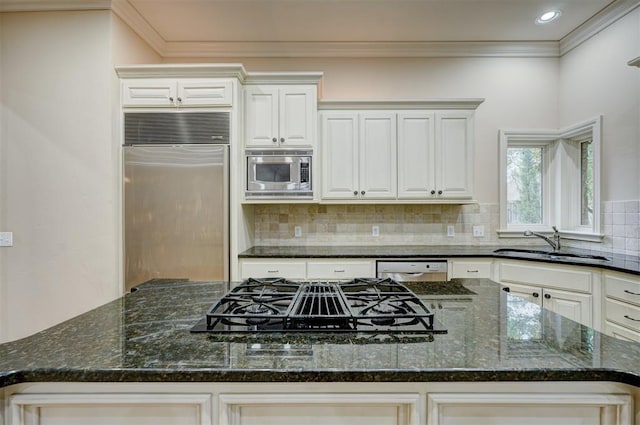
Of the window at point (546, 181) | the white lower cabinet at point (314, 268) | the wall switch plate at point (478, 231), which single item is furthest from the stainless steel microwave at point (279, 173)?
the window at point (546, 181)

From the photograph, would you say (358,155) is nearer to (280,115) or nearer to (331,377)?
(280,115)

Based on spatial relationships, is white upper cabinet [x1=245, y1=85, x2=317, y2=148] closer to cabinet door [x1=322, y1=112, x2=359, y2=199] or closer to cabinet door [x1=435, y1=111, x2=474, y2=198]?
cabinet door [x1=322, y1=112, x2=359, y2=199]

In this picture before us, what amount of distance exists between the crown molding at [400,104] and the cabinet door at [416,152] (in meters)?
0.08

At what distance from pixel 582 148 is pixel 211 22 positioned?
388 cm

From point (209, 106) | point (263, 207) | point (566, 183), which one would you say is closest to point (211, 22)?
point (209, 106)

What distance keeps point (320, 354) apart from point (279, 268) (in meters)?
2.07

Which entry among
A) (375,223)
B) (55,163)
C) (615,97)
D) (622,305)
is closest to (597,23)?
(615,97)

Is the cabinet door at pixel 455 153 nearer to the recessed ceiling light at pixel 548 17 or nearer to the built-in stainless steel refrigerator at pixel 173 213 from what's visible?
the recessed ceiling light at pixel 548 17

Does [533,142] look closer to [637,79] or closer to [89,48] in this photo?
[637,79]

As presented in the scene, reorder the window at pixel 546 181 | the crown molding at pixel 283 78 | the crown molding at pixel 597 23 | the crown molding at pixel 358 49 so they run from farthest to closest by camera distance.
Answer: the crown molding at pixel 358 49, the window at pixel 546 181, the crown molding at pixel 283 78, the crown molding at pixel 597 23

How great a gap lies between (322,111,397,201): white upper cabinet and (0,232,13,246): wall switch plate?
2.61 m

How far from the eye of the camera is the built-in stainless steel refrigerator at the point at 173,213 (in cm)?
271

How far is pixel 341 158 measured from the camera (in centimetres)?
316

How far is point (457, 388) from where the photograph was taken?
801mm
